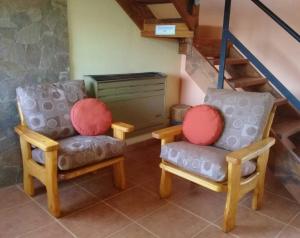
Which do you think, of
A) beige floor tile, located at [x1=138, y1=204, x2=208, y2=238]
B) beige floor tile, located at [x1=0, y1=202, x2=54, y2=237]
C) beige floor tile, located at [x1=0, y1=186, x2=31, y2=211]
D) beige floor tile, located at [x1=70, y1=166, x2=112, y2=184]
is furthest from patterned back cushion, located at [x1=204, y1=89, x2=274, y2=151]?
beige floor tile, located at [x1=0, y1=186, x2=31, y2=211]

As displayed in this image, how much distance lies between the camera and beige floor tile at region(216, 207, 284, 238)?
1921 mm

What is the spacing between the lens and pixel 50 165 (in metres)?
1.91

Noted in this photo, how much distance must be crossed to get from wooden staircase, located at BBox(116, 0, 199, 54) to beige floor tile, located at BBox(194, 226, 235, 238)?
1.83 metres

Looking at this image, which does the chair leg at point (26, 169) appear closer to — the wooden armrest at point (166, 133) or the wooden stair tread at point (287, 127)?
the wooden armrest at point (166, 133)

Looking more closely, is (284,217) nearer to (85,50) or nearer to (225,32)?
(225,32)

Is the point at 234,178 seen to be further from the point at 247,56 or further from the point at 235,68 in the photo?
the point at 235,68

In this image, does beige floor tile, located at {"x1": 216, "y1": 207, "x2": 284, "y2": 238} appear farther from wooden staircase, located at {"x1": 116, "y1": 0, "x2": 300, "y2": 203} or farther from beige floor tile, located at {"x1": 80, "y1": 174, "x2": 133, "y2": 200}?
beige floor tile, located at {"x1": 80, "y1": 174, "x2": 133, "y2": 200}

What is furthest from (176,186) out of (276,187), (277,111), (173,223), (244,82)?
(277,111)

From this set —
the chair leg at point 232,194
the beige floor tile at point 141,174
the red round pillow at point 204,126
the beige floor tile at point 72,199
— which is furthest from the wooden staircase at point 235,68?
the beige floor tile at point 72,199

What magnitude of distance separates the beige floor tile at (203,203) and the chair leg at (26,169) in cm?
114

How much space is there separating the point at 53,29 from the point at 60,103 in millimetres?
646

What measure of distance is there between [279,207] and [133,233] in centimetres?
117

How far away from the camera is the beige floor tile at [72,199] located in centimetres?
217

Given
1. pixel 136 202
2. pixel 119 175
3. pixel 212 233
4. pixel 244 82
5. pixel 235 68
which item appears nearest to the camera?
pixel 212 233
